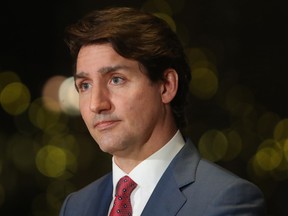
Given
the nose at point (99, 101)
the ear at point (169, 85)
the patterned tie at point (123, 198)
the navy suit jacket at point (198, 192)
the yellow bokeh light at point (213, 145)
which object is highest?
the nose at point (99, 101)

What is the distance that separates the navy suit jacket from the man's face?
0.11 metres

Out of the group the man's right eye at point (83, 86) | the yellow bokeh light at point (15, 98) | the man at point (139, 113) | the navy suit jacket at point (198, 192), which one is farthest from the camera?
the yellow bokeh light at point (15, 98)

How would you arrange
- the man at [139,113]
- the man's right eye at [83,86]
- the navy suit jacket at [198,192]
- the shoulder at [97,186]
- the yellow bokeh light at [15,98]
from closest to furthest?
the navy suit jacket at [198,192] < the man at [139,113] < the man's right eye at [83,86] < the shoulder at [97,186] < the yellow bokeh light at [15,98]

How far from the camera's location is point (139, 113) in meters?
1.83

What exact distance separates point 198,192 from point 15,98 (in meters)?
1.20

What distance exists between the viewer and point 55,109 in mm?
2738

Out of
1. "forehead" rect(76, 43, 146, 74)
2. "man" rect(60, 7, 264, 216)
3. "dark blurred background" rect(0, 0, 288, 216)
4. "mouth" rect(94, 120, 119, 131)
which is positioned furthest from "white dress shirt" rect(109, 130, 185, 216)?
"dark blurred background" rect(0, 0, 288, 216)

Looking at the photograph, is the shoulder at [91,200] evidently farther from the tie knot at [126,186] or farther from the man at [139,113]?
the tie knot at [126,186]

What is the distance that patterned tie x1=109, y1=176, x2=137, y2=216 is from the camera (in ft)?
6.01

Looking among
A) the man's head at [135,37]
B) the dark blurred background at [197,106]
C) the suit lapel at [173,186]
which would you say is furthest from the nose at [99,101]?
the dark blurred background at [197,106]

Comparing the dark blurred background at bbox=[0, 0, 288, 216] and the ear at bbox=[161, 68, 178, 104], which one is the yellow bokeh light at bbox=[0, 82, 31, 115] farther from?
the ear at bbox=[161, 68, 178, 104]

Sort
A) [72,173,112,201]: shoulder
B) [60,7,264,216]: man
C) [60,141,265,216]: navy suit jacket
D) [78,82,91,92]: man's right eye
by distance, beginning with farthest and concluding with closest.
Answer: [72,173,112,201]: shoulder → [78,82,91,92]: man's right eye → [60,7,264,216]: man → [60,141,265,216]: navy suit jacket

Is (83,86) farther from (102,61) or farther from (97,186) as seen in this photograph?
(97,186)

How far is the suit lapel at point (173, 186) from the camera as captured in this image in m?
1.74
